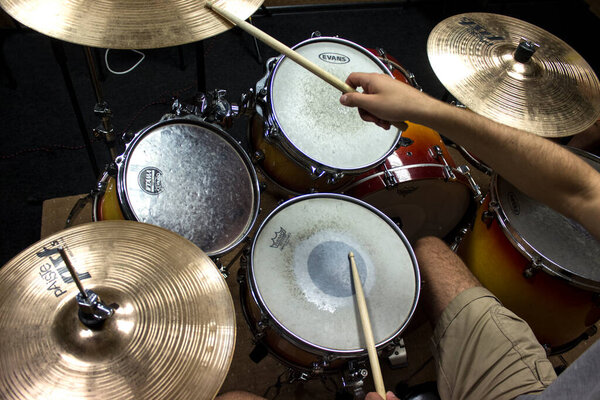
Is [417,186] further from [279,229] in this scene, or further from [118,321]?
[118,321]

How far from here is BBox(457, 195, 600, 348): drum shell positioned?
1.41 meters

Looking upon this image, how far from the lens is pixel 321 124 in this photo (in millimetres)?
1490

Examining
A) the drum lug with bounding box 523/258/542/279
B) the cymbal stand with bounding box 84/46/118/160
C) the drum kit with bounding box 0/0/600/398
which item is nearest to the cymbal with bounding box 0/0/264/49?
the drum kit with bounding box 0/0/600/398

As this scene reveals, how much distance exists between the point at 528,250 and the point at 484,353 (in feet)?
1.24

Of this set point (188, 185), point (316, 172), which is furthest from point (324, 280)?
point (188, 185)

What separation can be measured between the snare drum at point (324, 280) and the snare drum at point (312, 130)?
0.47 feet

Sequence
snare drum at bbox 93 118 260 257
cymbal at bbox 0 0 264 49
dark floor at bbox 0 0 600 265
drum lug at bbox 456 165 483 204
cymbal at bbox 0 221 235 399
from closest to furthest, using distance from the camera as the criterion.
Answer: cymbal at bbox 0 221 235 399
cymbal at bbox 0 0 264 49
snare drum at bbox 93 118 260 257
drum lug at bbox 456 165 483 204
dark floor at bbox 0 0 600 265

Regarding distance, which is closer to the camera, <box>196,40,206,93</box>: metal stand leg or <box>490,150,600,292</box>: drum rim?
<box>490,150,600,292</box>: drum rim

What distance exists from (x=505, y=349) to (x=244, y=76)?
196cm

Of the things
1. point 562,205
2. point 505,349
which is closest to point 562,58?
point 562,205

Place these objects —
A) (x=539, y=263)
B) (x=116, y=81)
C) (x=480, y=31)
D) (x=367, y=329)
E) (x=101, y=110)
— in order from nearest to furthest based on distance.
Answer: (x=367, y=329), (x=539, y=263), (x=101, y=110), (x=480, y=31), (x=116, y=81)

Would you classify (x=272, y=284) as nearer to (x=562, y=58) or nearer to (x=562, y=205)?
(x=562, y=205)

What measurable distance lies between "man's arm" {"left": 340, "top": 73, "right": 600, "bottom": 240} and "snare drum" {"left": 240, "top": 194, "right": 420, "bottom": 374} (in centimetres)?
35

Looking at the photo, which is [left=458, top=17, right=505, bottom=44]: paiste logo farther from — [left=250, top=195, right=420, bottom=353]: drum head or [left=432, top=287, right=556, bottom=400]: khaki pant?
[left=432, top=287, right=556, bottom=400]: khaki pant
